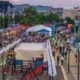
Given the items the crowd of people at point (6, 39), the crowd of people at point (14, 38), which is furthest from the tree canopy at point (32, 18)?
the crowd of people at point (6, 39)

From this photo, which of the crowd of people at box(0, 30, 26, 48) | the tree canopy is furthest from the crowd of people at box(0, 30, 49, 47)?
the tree canopy

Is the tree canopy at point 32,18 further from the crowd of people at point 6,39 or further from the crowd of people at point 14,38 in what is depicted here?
the crowd of people at point 6,39

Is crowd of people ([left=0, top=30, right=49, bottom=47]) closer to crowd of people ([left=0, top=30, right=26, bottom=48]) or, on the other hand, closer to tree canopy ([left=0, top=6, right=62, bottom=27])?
crowd of people ([left=0, top=30, right=26, bottom=48])

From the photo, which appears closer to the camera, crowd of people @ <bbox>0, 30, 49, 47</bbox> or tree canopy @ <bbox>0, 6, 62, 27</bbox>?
crowd of people @ <bbox>0, 30, 49, 47</bbox>

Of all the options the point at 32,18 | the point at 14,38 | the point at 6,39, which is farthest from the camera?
the point at 32,18

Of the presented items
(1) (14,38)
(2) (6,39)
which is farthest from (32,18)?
(2) (6,39)

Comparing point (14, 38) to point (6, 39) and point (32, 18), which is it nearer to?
point (6, 39)

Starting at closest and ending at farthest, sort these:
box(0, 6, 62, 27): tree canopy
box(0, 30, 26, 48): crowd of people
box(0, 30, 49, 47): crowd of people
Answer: box(0, 30, 26, 48): crowd of people → box(0, 30, 49, 47): crowd of people → box(0, 6, 62, 27): tree canopy

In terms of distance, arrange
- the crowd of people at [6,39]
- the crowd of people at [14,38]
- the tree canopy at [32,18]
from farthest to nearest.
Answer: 1. the tree canopy at [32,18]
2. the crowd of people at [14,38]
3. the crowd of people at [6,39]

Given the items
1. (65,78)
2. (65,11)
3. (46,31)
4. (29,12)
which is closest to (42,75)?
(65,78)

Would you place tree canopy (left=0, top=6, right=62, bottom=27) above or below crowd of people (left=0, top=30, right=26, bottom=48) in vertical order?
below

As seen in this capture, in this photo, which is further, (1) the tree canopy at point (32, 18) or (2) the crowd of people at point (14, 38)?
(1) the tree canopy at point (32, 18)

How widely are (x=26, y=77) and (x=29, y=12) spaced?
257ft

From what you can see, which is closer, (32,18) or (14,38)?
(14,38)
